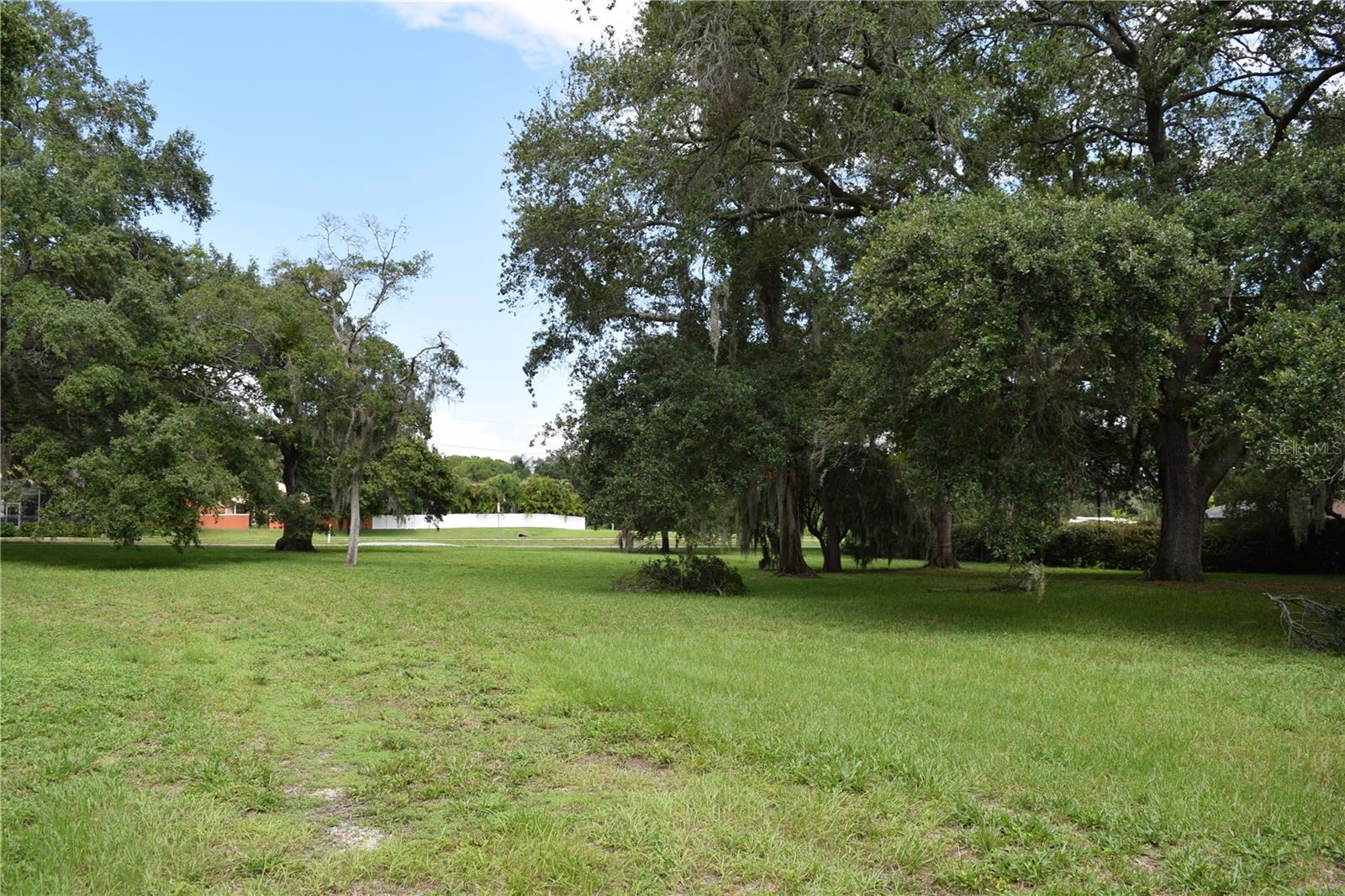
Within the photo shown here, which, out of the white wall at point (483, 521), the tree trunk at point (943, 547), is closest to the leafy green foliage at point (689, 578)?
the tree trunk at point (943, 547)

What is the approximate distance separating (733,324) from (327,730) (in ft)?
50.1

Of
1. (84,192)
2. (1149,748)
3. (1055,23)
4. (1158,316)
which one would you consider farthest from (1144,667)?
(84,192)

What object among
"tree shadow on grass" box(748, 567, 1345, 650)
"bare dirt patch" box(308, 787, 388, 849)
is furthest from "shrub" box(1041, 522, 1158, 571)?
"bare dirt patch" box(308, 787, 388, 849)

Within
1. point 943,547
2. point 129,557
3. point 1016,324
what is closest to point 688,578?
point 1016,324

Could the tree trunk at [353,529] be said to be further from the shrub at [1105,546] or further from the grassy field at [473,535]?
the grassy field at [473,535]

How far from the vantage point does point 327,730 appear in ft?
19.2

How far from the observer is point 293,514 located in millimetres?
31438

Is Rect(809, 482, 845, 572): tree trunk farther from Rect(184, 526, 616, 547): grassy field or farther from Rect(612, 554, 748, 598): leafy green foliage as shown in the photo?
Rect(184, 526, 616, 547): grassy field

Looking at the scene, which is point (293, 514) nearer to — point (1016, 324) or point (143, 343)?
→ point (143, 343)

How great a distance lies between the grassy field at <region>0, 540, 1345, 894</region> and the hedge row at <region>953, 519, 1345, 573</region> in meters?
19.6

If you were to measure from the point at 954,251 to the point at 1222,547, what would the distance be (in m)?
24.7

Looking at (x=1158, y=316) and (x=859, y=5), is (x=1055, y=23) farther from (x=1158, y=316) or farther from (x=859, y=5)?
(x=1158, y=316)

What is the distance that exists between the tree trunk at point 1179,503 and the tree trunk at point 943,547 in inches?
340

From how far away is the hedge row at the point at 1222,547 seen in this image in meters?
28.2
